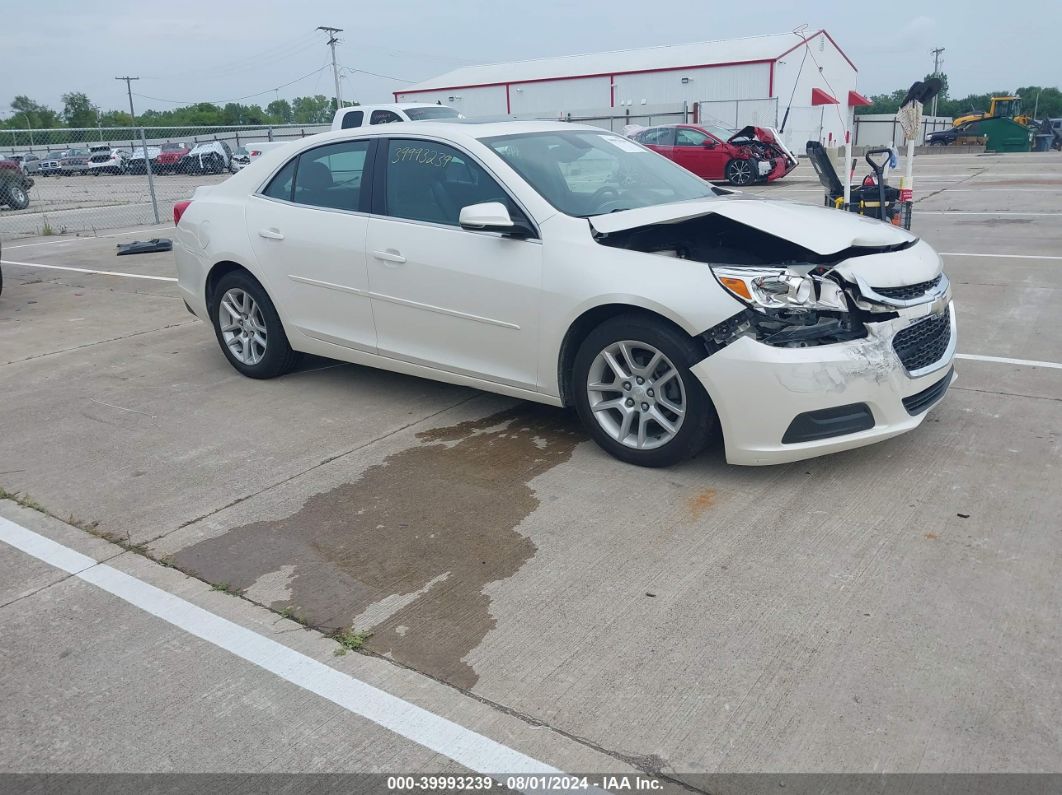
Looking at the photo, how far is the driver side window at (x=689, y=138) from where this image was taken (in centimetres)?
2150

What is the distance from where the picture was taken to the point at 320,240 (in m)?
5.51

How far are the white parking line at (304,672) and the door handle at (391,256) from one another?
2239 millimetres

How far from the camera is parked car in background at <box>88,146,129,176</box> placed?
2792 centimetres

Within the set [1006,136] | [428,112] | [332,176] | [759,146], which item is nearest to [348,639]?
[332,176]

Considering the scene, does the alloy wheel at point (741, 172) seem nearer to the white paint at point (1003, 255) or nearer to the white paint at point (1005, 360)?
the white paint at point (1003, 255)

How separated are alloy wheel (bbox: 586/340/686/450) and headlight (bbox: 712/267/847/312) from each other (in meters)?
0.46

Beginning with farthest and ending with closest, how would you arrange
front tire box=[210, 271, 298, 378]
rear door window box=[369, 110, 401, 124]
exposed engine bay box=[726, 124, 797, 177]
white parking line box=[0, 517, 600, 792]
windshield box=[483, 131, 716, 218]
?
1. exposed engine bay box=[726, 124, 797, 177]
2. rear door window box=[369, 110, 401, 124]
3. front tire box=[210, 271, 298, 378]
4. windshield box=[483, 131, 716, 218]
5. white parking line box=[0, 517, 600, 792]

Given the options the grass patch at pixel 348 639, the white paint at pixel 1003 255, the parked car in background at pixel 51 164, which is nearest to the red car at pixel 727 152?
the white paint at pixel 1003 255

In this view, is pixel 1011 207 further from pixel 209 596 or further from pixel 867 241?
pixel 209 596

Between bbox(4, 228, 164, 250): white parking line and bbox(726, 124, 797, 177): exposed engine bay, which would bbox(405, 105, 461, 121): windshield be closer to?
bbox(4, 228, 164, 250): white parking line

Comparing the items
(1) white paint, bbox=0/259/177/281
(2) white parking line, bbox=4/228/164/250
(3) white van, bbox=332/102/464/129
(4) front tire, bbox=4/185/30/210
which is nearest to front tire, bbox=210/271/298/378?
(1) white paint, bbox=0/259/177/281

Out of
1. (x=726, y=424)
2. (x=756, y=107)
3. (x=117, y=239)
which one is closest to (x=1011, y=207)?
(x=726, y=424)

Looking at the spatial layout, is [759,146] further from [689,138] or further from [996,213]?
[996,213]

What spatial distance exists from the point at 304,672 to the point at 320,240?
3186 mm
